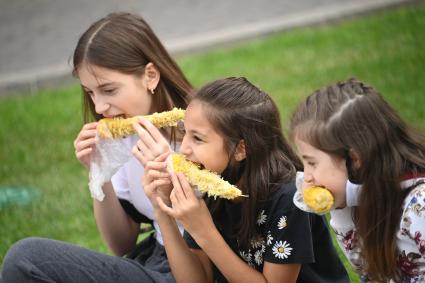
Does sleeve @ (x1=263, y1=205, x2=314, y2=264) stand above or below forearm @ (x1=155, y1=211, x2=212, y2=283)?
above

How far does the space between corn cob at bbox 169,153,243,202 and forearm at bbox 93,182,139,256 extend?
2.35 feet

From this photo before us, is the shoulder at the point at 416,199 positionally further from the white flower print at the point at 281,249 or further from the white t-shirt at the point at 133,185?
the white t-shirt at the point at 133,185

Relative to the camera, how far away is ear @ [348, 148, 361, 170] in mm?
2441

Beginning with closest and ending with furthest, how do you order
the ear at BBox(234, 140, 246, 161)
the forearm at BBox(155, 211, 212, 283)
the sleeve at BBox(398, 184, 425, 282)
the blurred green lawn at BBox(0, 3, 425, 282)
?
the sleeve at BBox(398, 184, 425, 282) → the ear at BBox(234, 140, 246, 161) → the forearm at BBox(155, 211, 212, 283) → the blurred green lawn at BBox(0, 3, 425, 282)

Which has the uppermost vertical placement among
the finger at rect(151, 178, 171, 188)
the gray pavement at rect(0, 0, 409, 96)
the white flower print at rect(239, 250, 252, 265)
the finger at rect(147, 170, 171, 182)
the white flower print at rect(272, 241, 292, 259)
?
the finger at rect(147, 170, 171, 182)

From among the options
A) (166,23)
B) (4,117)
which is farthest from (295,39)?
(4,117)

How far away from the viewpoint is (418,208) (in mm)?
2400

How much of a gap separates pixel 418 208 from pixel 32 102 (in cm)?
548

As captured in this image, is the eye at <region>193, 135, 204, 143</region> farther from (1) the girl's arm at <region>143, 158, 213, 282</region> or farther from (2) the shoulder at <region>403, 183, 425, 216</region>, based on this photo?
(2) the shoulder at <region>403, 183, 425, 216</region>

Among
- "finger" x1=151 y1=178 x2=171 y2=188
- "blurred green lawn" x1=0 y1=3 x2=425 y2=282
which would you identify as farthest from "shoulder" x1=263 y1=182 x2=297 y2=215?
"blurred green lawn" x1=0 y1=3 x2=425 y2=282

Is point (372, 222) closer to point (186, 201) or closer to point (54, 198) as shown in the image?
point (186, 201)

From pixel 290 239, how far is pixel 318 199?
0.29 meters

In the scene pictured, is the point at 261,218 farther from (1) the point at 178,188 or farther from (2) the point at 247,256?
(1) the point at 178,188

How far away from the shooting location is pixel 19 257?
9.16 feet
